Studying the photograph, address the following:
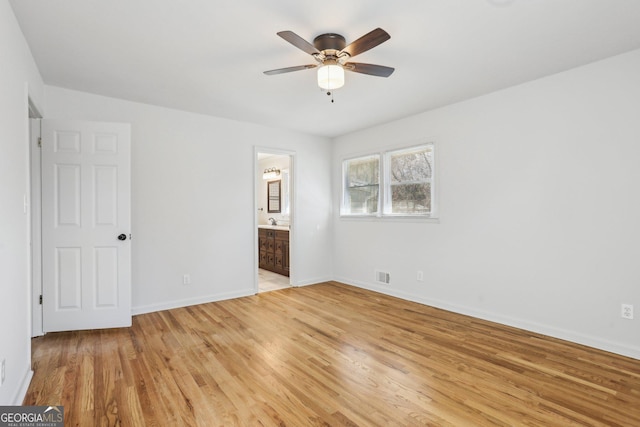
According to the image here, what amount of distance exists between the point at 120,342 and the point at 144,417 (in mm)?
1383

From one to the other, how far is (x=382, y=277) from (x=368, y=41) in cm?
349

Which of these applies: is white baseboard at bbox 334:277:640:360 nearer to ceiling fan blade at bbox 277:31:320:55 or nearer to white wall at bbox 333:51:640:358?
white wall at bbox 333:51:640:358

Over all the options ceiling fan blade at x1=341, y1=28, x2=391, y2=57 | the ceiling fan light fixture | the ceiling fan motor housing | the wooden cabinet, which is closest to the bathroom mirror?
the wooden cabinet

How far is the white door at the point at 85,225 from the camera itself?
3229 millimetres

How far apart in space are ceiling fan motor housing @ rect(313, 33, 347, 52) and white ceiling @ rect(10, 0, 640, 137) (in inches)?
1.7

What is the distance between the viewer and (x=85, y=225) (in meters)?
3.33

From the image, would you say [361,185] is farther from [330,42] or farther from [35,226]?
[35,226]

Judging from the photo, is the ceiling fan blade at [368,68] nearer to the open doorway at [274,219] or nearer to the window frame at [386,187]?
the window frame at [386,187]

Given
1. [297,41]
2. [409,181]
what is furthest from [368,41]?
[409,181]

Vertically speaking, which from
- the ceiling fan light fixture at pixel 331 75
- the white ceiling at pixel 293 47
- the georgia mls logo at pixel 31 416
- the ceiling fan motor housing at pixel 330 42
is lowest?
the georgia mls logo at pixel 31 416

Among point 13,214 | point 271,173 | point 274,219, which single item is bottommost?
point 274,219

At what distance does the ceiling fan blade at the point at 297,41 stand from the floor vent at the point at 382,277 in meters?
3.38

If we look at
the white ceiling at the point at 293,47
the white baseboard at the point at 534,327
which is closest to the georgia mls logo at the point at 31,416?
the white ceiling at the point at 293,47

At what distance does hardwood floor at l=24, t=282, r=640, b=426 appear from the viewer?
A: 6.44 feet
